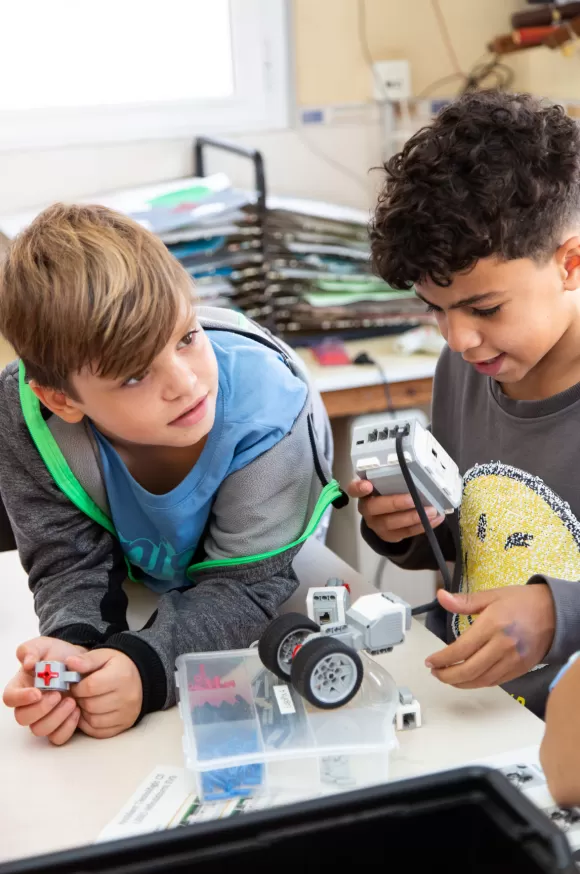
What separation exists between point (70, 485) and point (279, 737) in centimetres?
39

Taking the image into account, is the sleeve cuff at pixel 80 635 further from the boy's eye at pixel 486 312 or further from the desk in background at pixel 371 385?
the desk in background at pixel 371 385

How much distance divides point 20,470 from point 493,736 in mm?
571

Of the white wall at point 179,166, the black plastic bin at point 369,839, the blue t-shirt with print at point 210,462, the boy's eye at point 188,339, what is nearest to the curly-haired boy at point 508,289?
the blue t-shirt with print at point 210,462

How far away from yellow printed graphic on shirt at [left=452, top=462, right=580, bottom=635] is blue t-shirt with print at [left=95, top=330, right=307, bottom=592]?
239 millimetres

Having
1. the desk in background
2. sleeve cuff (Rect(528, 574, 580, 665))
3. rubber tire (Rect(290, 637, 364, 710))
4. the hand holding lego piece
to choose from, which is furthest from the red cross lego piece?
the desk in background

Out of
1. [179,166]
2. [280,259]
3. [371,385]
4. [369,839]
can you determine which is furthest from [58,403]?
[179,166]

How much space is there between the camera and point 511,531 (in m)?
1.00

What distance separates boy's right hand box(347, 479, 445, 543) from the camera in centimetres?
94

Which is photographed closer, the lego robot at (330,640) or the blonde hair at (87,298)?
the lego robot at (330,640)

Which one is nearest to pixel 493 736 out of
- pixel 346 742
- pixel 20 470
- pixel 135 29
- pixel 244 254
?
pixel 346 742

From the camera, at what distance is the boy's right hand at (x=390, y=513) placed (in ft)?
3.10

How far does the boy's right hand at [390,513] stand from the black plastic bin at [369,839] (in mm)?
585

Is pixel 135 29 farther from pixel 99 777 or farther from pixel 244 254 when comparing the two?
pixel 99 777

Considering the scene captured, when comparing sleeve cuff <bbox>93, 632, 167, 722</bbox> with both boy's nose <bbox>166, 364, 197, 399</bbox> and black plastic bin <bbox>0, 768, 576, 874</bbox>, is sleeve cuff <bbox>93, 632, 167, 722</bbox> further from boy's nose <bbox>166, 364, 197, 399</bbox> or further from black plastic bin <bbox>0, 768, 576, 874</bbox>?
black plastic bin <bbox>0, 768, 576, 874</bbox>
